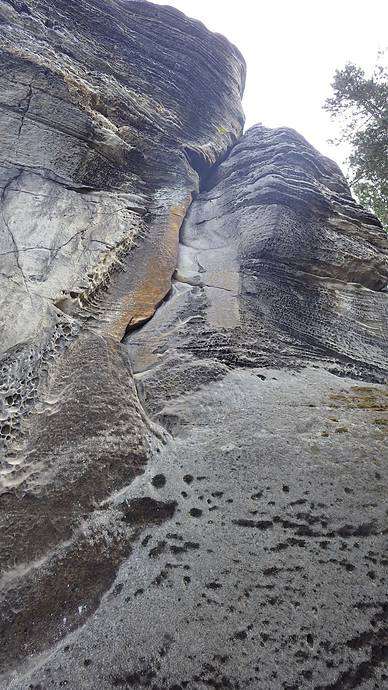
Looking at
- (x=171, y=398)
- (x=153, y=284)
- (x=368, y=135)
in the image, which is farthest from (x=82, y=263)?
(x=368, y=135)

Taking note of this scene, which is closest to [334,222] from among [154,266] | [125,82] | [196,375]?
[154,266]

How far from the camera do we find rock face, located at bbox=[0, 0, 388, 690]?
8.93 feet

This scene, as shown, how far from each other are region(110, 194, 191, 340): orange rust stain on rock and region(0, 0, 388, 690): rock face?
3 cm

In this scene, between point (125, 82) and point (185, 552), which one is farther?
point (125, 82)

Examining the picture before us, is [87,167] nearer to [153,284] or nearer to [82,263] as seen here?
[82,263]

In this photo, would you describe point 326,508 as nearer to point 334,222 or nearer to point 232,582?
point 232,582

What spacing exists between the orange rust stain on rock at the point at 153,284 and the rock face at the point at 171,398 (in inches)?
1.3

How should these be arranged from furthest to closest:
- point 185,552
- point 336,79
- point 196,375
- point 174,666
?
point 336,79 < point 196,375 < point 185,552 < point 174,666

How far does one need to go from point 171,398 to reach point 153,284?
2126 mm

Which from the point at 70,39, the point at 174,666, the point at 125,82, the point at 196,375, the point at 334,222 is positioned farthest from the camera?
the point at 125,82

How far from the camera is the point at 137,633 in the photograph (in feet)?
8.94

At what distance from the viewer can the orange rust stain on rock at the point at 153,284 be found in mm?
5355

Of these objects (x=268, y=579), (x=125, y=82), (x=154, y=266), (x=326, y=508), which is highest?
(x=125, y=82)

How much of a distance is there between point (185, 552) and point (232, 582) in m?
0.41
